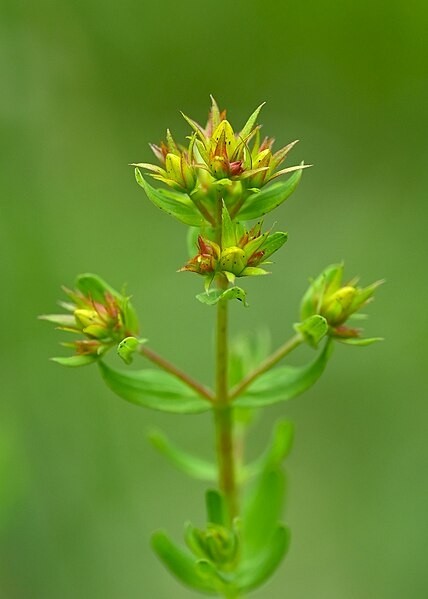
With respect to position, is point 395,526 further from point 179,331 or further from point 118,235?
point 118,235

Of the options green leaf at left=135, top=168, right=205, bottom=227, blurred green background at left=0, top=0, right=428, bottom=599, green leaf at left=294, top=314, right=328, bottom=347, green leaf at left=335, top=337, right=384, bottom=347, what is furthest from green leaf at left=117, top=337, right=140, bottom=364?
blurred green background at left=0, top=0, right=428, bottom=599

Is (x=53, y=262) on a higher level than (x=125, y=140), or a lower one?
lower

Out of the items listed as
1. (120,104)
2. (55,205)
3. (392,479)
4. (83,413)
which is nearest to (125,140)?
(120,104)

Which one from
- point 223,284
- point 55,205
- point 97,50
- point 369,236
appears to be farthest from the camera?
point 97,50

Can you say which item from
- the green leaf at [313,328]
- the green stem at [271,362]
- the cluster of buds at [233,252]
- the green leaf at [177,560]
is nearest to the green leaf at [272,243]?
the cluster of buds at [233,252]

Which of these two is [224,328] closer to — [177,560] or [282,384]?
[282,384]

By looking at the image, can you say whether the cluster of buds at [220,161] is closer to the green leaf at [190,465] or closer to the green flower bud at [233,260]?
the green flower bud at [233,260]
